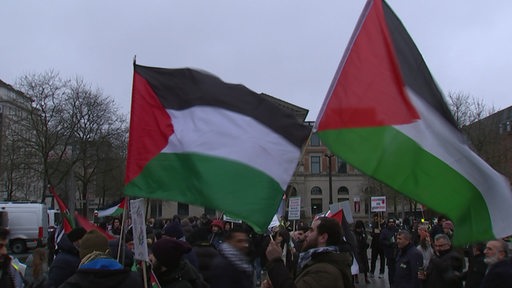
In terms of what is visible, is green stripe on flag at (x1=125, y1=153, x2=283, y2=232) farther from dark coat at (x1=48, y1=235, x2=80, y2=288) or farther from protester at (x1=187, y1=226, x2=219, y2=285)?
protester at (x1=187, y1=226, x2=219, y2=285)

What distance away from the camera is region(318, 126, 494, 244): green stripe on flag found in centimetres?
446

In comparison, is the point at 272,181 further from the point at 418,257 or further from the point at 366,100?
the point at 418,257

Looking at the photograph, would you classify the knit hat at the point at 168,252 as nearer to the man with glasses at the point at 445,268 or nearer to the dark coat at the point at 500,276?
the dark coat at the point at 500,276

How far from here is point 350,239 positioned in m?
11.6

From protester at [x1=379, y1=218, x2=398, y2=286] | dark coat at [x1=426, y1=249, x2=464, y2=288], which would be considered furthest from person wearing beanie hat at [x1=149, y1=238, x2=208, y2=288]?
protester at [x1=379, y1=218, x2=398, y2=286]

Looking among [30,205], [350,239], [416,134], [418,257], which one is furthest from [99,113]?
[416,134]

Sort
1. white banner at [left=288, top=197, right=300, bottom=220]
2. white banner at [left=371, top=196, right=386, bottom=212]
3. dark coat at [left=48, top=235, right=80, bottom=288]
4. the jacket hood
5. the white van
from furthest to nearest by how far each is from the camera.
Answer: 1. white banner at [left=371, top=196, right=386, bottom=212]
2. the white van
3. white banner at [left=288, top=197, right=300, bottom=220]
4. the jacket hood
5. dark coat at [left=48, top=235, right=80, bottom=288]

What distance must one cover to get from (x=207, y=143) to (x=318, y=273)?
1539 millimetres

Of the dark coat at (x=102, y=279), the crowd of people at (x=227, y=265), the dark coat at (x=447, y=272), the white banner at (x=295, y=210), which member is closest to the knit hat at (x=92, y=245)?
the crowd of people at (x=227, y=265)

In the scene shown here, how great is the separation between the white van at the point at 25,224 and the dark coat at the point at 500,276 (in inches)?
1015

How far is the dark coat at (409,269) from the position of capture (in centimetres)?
827

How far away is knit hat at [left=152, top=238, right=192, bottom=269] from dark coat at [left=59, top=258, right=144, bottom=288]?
2.36 feet

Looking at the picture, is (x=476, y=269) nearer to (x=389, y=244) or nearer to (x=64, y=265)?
(x=64, y=265)

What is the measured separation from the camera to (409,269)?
833 cm
